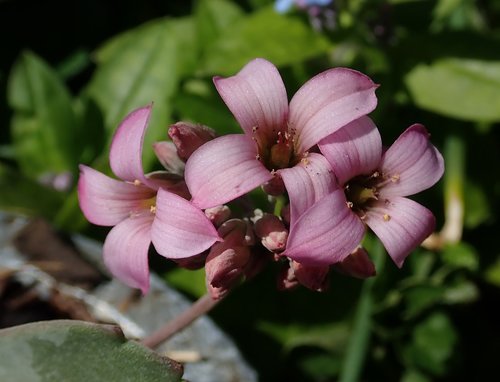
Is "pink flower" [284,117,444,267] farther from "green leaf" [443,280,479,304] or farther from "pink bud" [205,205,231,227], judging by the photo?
"green leaf" [443,280,479,304]

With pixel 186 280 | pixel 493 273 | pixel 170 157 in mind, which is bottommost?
pixel 493 273

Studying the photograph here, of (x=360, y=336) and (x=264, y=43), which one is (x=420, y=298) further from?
(x=264, y=43)

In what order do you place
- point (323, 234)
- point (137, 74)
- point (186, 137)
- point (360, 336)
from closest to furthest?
point (323, 234)
point (186, 137)
point (360, 336)
point (137, 74)

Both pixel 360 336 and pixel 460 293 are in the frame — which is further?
pixel 460 293

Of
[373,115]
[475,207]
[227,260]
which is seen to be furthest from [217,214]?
[475,207]

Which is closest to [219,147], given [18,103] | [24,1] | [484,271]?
[18,103]

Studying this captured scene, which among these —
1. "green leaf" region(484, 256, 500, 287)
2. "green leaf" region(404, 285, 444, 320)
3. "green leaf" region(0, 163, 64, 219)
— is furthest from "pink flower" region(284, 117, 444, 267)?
"green leaf" region(484, 256, 500, 287)

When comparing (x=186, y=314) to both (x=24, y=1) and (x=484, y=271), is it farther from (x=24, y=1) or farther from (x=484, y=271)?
(x=24, y=1)
